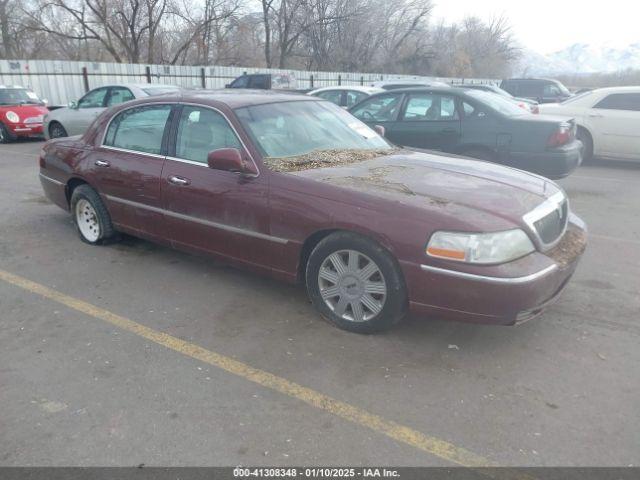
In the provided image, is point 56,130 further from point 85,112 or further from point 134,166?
point 134,166

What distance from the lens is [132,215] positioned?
16.2 feet

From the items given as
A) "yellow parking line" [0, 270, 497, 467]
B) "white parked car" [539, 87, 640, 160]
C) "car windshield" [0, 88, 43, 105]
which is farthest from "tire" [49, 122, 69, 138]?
"white parked car" [539, 87, 640, 160]

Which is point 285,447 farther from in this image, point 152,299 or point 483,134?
point 483,134

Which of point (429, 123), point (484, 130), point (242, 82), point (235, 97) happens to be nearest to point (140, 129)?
point (235, 97)

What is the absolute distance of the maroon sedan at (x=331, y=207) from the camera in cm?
322

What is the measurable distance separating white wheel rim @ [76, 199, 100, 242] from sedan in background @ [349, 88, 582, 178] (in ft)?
15.5

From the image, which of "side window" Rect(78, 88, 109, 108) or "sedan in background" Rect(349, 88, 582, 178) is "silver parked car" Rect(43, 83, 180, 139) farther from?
"sedan in background" Rect(349, 88, 582, 178)

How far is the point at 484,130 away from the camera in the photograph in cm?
762

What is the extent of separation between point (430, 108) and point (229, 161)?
5039 mm

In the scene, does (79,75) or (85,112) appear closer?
(85,112)

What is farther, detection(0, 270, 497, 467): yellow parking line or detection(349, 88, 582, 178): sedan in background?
detection(349, 88, 582, 178): sedan in background

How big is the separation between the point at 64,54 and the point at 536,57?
88.6m

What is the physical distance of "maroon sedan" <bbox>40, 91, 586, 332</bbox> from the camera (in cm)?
322

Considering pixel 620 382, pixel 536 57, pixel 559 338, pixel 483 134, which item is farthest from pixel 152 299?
pixel 536 57
